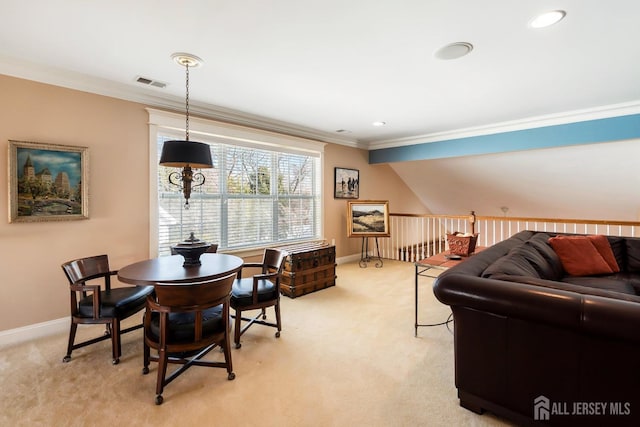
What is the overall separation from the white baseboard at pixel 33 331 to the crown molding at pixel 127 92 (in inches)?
87.4

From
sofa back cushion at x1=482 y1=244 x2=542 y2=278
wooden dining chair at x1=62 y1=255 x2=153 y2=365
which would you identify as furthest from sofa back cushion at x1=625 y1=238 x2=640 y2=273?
wooden dining chair at x1=62 y1=255 x2=153 y2=365

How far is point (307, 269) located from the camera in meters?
4.08

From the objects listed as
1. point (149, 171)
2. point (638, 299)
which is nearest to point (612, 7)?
point (638, 299)

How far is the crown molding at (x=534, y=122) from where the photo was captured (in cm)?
371

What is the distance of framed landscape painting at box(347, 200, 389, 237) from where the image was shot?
5535mm

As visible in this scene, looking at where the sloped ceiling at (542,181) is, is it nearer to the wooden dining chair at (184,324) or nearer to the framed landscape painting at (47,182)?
the wooden dining chair at (184,324)

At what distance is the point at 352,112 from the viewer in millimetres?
4145

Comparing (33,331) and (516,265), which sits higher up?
(516,265)

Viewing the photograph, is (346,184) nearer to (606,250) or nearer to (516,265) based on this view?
(606,250)

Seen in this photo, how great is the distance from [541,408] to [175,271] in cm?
242

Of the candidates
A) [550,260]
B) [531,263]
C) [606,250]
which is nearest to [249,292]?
[531,263]

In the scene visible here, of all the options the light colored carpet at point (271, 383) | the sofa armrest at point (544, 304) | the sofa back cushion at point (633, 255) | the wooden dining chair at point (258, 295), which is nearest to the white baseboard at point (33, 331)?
the light colored carpet at point (271, 383)

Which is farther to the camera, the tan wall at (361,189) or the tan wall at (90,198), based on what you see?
the tan wall at (361,189)

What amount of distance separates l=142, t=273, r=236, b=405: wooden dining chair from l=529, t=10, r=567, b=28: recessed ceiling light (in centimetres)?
266
